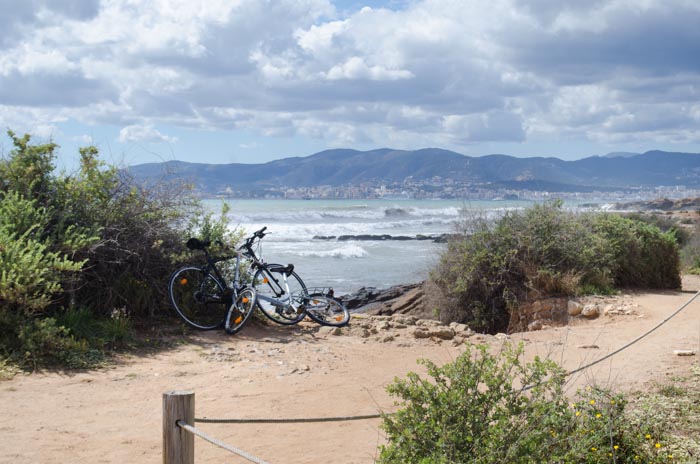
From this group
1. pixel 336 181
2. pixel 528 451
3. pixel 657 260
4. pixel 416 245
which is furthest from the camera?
pixel 336 181

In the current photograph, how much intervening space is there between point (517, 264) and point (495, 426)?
8807mm

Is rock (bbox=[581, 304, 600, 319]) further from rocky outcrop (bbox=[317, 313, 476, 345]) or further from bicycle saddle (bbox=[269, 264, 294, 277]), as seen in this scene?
bicycle saddle (bbox=[269, 264, 294, 277])

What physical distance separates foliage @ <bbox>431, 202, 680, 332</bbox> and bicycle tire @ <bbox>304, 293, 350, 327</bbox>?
3.03 metres

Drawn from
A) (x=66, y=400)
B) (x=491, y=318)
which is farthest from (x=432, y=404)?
(x=491, y=318)

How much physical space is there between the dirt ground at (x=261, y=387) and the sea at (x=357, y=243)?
2393 mm

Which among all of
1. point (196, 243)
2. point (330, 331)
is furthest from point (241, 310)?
point (330, 331)

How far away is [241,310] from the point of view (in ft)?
31.0

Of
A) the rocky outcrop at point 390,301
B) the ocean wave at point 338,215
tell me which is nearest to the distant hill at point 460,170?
the ocean wave at point 338,215

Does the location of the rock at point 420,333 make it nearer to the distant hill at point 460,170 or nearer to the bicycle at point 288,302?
the bicycle at point 288,302

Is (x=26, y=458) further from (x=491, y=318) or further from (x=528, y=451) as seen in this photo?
(x=491, y=318)

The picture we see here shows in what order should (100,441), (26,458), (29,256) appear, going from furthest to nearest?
1. (29,256)
2. (100,441)
3. (26,458)

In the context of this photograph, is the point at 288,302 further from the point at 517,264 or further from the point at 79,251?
the point at 517,264

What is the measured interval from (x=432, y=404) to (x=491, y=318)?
8516mm

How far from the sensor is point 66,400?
6445 mm
